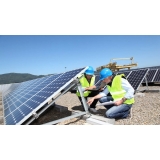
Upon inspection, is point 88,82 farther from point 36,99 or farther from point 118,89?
point 36,99

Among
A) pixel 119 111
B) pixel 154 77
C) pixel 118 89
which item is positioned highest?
pixel 118 89

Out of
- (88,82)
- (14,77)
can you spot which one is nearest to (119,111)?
(88,82)

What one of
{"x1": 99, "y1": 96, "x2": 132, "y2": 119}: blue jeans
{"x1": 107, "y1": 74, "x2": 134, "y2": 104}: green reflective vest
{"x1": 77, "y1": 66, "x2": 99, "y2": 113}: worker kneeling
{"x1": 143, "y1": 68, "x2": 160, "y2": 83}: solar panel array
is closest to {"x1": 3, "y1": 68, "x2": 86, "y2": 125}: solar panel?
{"x1": 77, "y1": 66, "x2": 99, "y2": 113}: worker kneeling

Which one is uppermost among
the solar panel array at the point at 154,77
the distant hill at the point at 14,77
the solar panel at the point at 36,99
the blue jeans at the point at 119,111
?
the solar panel at the point at 36,99

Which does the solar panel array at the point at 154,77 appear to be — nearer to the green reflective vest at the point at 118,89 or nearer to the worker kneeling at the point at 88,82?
the worker kneeling at the point at 88,82

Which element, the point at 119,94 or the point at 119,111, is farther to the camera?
the point at 119,94

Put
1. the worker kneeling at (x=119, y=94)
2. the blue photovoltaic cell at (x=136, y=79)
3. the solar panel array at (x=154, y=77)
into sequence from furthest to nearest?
the solar panel array at (x=154, y=77) → the blue photovoltaic cell at (x=136, y=79) → the worker kneeling at (x=119, y=94)

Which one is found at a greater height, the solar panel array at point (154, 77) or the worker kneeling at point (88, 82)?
the worker kneeling at point (88, 82)

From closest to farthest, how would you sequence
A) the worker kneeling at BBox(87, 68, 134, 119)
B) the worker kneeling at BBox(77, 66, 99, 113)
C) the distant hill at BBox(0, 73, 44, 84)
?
the worker kneeling at BBox(87, 68, 134, 119) → the worker kneeling at BBox(77, 66, 99, 113) → the distant hill at BBox(0, 73, 44, 84)

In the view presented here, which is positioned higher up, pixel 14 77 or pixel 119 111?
pixel 119 111

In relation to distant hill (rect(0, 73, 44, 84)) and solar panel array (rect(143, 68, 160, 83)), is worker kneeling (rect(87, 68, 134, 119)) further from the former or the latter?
distant hill (rect(0, 73, 44, 84))

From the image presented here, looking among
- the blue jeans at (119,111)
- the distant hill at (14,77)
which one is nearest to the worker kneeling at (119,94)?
the blue jeans at (119,111)
